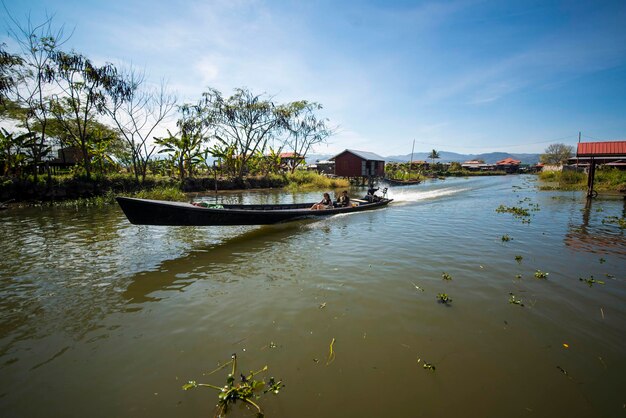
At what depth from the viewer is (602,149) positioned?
53.0ft

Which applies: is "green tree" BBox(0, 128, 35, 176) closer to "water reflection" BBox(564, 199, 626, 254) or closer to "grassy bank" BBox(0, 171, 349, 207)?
"grassy bank" BBox(0, 171, 349, 207)

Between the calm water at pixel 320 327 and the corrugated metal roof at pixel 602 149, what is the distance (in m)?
10.2

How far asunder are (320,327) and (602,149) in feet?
69.5

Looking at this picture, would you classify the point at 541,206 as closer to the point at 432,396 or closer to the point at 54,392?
the point at 432,396

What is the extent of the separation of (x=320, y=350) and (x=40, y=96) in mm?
26241

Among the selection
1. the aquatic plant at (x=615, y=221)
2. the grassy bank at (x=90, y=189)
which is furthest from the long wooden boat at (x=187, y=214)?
the aquatic plant at (x=615, y=221)

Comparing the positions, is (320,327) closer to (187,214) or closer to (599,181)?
(187,214)

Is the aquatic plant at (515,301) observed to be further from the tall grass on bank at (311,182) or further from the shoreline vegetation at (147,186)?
the tall grass on bank at (311,182)

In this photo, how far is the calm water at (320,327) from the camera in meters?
3.21

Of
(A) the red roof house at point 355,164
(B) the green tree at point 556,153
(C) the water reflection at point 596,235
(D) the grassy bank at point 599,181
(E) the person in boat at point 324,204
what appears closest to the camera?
(C) the water reflection at point 596,235

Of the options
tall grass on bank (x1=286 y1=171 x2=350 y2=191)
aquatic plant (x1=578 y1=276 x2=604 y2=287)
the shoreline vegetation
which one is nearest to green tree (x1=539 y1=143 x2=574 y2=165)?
the shoreline vegetation

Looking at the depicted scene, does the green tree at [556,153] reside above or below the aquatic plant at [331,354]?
above

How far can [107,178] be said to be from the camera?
22.4 meters

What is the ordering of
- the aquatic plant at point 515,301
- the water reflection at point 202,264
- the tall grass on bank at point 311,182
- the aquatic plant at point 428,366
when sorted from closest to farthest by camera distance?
1. the aquatic plant at point 428,366
2. the aquatic plant at point 515,301
3. the water reflection at point 202,264
4. the tall grass on bank at point 311,182
